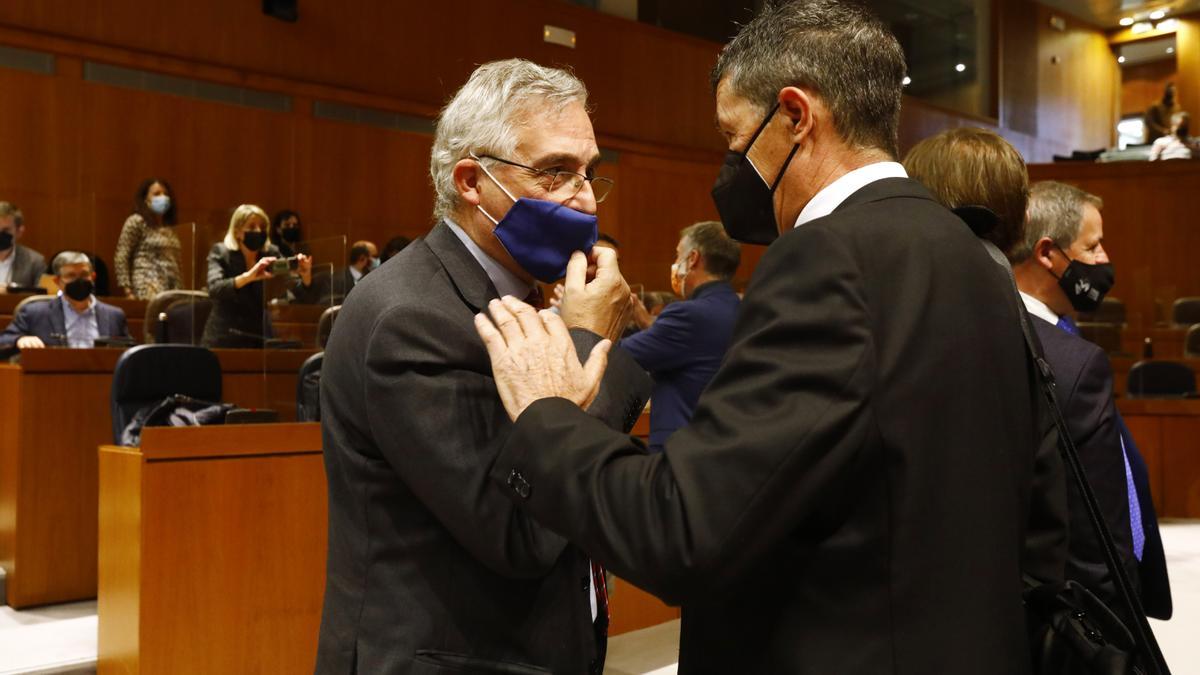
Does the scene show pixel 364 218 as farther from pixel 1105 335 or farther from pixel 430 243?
pixel 430 243

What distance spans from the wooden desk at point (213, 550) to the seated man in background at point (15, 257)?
3964 millimetres

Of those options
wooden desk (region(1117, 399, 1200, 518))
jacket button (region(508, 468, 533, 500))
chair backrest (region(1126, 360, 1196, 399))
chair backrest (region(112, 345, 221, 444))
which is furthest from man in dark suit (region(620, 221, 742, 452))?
chair backrest (region(1126, 360, 1196, 399))

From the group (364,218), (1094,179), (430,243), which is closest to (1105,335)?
(1094,179)

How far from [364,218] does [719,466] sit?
28.0 feet

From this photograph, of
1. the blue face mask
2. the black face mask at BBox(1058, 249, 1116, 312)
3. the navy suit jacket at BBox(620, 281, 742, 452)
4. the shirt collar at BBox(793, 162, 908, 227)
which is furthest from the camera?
the navy suit jacket at BBox(620, 281, 742, 452)

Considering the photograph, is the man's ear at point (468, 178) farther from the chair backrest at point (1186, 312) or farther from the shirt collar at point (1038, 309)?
the chair backrest at point (1186, 312)

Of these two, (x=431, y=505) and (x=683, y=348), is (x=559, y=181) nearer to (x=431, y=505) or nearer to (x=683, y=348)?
(x=431, y=505)

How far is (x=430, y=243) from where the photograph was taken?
4.61ft

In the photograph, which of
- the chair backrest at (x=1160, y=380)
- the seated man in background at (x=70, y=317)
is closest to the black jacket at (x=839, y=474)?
the seated man in background at (x=70, y=317)

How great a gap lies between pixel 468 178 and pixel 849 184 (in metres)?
0.58

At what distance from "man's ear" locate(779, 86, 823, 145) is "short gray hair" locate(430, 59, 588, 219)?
0.37 metres

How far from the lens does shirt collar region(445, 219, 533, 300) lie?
145 centimetres

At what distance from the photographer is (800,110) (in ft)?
3.67

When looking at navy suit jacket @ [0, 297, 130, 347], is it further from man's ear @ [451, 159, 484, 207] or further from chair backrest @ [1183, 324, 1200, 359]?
chair backrest @ [1183, 324, 1200, 359]
